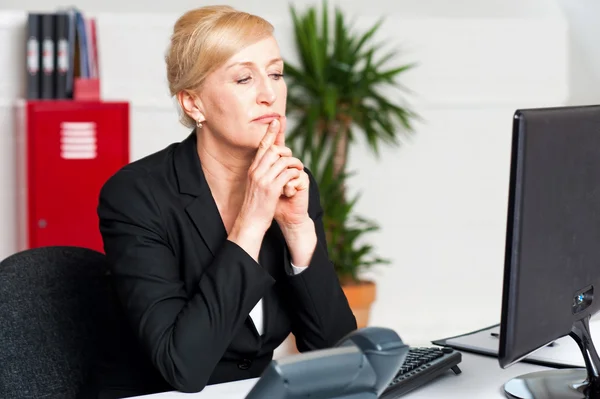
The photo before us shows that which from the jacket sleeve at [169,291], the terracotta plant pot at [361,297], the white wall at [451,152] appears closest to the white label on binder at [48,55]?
the white wall at [451,152]

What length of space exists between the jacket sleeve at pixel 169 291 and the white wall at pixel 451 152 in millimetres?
2777

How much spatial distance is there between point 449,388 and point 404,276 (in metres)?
3.13

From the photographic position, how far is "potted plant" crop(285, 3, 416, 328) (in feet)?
14.2

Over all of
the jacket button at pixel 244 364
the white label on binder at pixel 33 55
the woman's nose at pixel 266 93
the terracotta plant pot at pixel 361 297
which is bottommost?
the terracotta plant pot at pixel 361 297

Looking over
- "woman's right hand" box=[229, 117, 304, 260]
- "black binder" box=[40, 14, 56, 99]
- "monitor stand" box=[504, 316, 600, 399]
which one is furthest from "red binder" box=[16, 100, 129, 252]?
"monitor stand" box=[504, 316, 600, 399]

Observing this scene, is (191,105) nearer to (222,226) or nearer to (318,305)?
(222,226)

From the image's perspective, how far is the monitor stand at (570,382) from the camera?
1.62 m

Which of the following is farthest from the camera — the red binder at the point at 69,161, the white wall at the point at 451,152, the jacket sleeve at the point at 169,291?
the white wall at the point at 451,152

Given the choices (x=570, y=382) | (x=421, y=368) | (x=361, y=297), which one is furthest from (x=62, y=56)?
(x=570, y=382)

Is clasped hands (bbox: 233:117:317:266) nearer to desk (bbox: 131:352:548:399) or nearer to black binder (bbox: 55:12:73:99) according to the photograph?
desk (bbox: 131:352:548:399)

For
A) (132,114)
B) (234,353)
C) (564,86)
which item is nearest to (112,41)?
(132,114)

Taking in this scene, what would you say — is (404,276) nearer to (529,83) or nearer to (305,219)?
(529,83)

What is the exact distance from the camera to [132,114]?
14.1 feet

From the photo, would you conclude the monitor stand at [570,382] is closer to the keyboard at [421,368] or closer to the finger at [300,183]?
the keyboard at [421,368]
